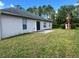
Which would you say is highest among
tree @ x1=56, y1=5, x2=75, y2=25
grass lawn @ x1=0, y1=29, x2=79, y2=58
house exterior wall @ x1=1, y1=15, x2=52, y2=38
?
tree @ x1=56, y1=5, x2=75, y2=25

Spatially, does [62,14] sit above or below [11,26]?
above

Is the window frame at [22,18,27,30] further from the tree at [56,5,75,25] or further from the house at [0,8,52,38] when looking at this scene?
the tree at [56,5,75,25]

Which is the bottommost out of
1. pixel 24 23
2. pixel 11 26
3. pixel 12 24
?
pixel 11 26

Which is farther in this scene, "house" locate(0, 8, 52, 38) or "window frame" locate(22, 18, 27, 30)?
"window frame" locate(22, 18, 27, 30)

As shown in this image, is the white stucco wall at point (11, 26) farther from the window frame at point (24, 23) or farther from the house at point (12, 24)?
the window frame at point (24, 23)

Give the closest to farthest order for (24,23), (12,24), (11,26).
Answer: (11,26)
(12,24)
(24,23)

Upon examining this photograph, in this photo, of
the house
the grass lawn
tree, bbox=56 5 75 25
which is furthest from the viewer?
tree, bbox=56 5 75 25

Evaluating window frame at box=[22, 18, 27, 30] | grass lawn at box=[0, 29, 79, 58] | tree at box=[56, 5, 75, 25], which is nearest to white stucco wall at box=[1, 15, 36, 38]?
window frame at box=[22, 18, 27, 30]

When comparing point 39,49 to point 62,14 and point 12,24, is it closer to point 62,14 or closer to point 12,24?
point 12,24

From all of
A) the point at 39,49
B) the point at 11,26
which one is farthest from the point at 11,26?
the point at 39,49

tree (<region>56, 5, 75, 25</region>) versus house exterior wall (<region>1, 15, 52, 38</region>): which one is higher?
tree (<region>56, 5, 75, 25</region>)

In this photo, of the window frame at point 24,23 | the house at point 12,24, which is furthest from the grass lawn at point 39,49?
the window frame at point 24,23

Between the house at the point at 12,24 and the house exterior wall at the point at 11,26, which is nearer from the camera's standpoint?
the house at the point at 12,24

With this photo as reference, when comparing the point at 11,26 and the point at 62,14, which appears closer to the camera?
the point at 11,26
